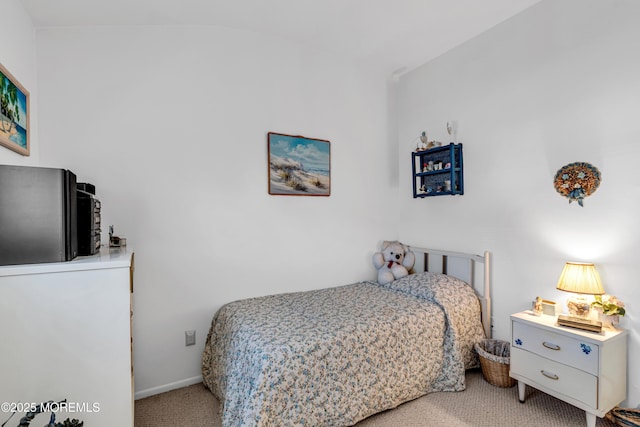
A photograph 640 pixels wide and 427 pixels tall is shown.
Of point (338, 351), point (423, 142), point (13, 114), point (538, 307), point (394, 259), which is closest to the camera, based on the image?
point (13, 114)

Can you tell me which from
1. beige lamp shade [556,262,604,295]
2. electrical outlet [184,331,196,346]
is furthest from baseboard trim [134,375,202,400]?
beige lamp shade [556,262,604,295]

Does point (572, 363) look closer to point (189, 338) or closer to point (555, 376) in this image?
point (555, 376)

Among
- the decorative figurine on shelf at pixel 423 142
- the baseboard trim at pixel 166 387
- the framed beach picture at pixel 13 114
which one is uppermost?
the decorative figurine on shelf at pixel 423 142

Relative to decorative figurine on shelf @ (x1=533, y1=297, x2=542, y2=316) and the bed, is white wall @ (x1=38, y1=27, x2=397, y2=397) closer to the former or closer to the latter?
the bed

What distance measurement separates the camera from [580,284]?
6.55 feet

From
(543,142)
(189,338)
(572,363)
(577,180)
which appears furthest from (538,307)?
(189,338)

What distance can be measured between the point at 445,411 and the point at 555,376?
2.29ft

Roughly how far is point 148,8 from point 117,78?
19.8 inches

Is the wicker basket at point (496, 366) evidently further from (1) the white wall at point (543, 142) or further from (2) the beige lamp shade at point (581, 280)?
(2) the beige lamp shade at point (581, 280)

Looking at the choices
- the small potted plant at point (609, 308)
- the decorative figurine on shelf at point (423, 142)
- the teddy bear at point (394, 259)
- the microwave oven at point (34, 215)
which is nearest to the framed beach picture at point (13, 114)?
the microwave oven at point (34, 215)

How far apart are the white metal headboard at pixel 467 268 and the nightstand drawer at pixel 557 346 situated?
1.60 feet

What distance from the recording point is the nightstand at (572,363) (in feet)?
5.98

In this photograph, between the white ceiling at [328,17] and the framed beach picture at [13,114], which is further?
the white ceiling at [328,17]

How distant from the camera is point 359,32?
8.92 feet
